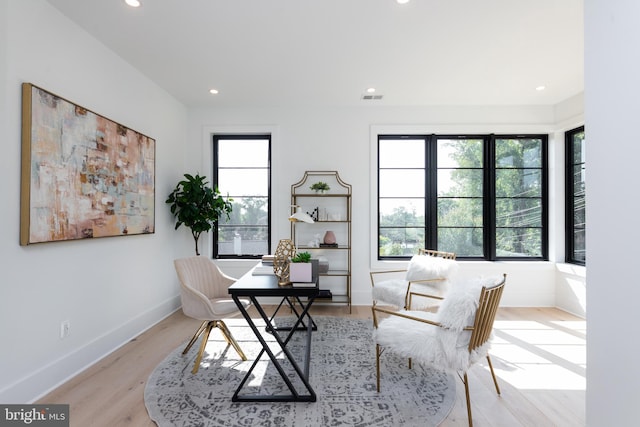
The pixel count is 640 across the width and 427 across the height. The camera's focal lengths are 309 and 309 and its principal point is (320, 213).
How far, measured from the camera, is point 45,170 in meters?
2.23

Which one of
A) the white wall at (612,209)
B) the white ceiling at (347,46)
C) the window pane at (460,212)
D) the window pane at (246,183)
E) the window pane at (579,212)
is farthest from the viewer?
the window pane at (246,183)

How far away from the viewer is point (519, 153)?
457 cm

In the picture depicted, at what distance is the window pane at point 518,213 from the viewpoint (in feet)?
14.9

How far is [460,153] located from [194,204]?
3.84 metres

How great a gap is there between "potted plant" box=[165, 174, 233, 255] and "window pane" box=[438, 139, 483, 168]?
329cm

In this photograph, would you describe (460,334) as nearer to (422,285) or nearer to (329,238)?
(422,285)

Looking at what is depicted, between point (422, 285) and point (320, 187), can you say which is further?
point (320, 187)

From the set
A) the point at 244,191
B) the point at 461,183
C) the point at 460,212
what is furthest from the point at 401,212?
the point at 244,191

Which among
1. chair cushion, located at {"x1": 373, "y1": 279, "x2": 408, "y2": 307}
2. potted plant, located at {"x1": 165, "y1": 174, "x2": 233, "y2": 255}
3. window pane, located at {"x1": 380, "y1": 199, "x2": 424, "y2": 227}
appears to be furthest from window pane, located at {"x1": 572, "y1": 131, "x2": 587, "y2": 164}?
potted plant, located at {"x1": 165, "y1": 174, "x2": 233, "y2": 255}

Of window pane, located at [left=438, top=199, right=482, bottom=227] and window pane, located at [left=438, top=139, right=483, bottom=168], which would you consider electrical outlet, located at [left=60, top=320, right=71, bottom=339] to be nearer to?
window pane, located at [left=438, top=199, right=482, bottom=227]

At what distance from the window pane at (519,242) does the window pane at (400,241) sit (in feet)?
3.77

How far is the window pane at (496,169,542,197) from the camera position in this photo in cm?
454

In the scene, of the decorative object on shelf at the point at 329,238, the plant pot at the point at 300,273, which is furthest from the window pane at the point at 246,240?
the plant pot at the point at 300,273

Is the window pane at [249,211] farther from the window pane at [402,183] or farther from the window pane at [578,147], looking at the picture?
the window pane at [578,147]
